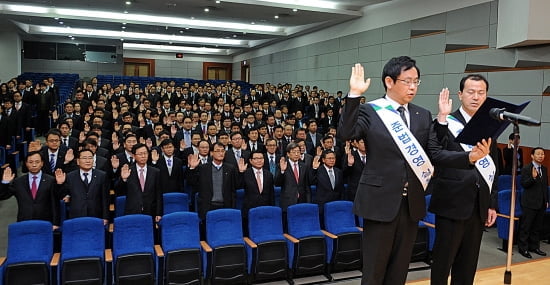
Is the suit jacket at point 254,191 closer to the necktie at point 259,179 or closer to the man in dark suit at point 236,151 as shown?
the necktie at point 259,179

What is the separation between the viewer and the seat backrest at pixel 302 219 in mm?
4527

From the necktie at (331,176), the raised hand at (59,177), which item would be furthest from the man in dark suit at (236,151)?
the raised hand at (59,177)

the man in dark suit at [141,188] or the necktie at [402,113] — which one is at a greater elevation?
the necktie at [402,113]

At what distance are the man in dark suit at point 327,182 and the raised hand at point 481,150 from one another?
341 cm

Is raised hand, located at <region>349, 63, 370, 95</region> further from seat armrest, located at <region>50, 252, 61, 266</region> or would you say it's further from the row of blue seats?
seat armrest, located at <region>50, 252, 61, 266</region>

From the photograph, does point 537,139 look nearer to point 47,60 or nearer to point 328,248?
point 328,248

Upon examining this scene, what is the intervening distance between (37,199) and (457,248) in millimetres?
3789

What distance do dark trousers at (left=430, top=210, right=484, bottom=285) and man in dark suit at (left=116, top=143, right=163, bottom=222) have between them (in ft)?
10.4

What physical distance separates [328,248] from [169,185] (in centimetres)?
213

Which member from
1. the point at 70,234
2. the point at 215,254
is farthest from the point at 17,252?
the point at 215,254

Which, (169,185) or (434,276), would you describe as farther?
(169,185)

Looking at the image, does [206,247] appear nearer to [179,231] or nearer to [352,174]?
[179,231]

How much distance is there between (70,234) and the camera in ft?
12.3

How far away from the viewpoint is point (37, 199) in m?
4.12
